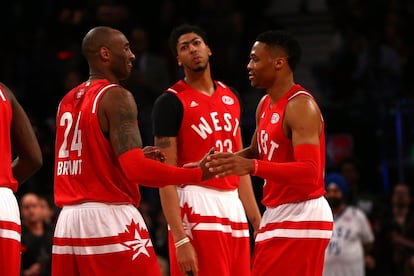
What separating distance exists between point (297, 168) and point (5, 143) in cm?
178

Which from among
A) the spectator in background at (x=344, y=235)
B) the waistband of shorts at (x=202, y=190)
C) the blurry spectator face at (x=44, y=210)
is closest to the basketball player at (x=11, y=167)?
the waistband of shorts at (x=202, y=190)

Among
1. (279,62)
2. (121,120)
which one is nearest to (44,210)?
(279,62)

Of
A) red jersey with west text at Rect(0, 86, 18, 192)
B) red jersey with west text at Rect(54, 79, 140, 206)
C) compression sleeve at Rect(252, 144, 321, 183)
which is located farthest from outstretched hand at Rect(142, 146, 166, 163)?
red jersey with west text at Rect(0, 86, 18, 192)

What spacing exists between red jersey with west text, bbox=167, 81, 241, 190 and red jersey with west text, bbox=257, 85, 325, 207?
0.78 metres

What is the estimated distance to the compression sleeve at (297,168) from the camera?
6188 millimetres

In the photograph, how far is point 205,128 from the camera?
740 centimetres

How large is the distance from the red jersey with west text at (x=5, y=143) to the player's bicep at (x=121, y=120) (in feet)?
1.87

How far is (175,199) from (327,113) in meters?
4.73

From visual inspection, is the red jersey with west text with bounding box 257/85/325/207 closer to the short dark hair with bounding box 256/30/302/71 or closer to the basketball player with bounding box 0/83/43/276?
the short dark hair with bounding box 256/30/302/71

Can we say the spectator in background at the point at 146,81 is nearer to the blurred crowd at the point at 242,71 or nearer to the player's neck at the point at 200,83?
the blurred crowd at the point at 242,71

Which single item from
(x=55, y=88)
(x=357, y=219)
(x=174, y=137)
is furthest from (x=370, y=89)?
(x=174, y=137)

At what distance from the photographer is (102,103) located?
243 inches

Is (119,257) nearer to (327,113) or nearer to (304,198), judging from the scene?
(304,198)

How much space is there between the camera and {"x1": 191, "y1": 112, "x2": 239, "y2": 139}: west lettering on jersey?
739cm
